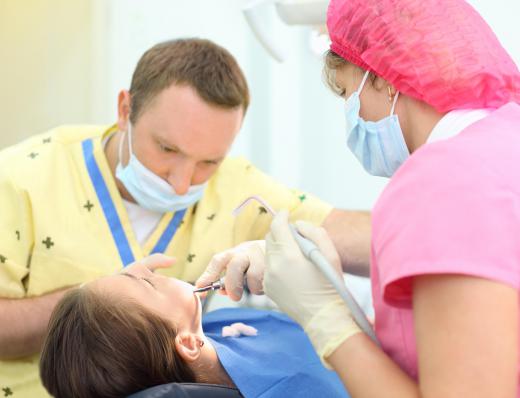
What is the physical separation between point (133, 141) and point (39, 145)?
278mm

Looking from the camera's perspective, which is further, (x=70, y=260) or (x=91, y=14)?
(x=91, y=14)

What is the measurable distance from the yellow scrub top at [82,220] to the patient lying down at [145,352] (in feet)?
1.14

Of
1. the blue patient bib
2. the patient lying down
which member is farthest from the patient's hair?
the blue patient bib

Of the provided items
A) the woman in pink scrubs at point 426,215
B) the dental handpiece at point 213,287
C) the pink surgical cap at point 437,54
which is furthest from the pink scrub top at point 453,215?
the dental handpiece at point 213,287

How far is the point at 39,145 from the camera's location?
2160mm

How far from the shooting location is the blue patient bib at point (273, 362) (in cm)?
160

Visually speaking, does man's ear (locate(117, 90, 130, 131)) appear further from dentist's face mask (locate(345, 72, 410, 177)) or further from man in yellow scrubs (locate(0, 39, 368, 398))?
dentist's face mask (locate(345, 72, 410, 177))

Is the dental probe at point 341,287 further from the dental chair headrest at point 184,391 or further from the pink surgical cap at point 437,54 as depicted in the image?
the dental chair headrest at point 184,391

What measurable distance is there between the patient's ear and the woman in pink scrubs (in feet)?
1.31

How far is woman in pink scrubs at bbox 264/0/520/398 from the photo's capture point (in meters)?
0.94

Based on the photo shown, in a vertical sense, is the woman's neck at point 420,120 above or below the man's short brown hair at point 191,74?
above

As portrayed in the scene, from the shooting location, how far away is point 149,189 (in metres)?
2.07

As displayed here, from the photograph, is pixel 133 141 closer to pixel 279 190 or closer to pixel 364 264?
pixel 279 190

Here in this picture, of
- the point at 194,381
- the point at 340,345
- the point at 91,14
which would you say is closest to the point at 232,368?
the point at 194,381
